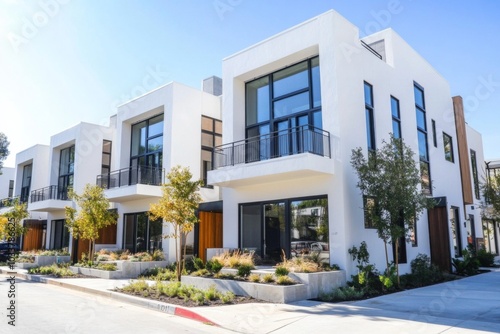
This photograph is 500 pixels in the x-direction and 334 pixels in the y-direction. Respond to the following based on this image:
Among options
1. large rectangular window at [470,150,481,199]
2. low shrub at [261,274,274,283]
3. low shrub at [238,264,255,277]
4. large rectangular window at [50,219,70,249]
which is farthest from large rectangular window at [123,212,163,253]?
large rectangular window at [470,150,481,199]

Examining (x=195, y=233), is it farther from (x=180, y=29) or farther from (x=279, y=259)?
(x=180, y=29)

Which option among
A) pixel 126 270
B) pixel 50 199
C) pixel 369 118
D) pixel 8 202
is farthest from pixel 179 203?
pixel 8 202

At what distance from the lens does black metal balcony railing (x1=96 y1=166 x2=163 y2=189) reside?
63.0 feet

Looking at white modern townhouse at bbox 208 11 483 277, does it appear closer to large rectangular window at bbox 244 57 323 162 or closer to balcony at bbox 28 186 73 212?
large rectangular window at bbox 244 57 323 162

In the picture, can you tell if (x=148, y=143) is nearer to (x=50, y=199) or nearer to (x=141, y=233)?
(x=141, y=233)

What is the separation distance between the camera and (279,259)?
13.8 m

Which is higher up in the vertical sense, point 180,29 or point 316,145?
point 180,29

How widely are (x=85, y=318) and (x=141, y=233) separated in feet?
37.5

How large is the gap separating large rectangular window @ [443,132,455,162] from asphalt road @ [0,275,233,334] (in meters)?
17.5

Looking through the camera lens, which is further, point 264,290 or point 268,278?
point 268,278

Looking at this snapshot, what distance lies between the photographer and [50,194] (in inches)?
1017

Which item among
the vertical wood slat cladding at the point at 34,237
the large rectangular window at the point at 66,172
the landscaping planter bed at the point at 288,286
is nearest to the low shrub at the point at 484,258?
the landscaping planter bed at the point at 288,286

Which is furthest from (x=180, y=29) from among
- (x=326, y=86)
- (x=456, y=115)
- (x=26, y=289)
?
(x=456, y=115)

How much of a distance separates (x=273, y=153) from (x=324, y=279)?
525 cm
